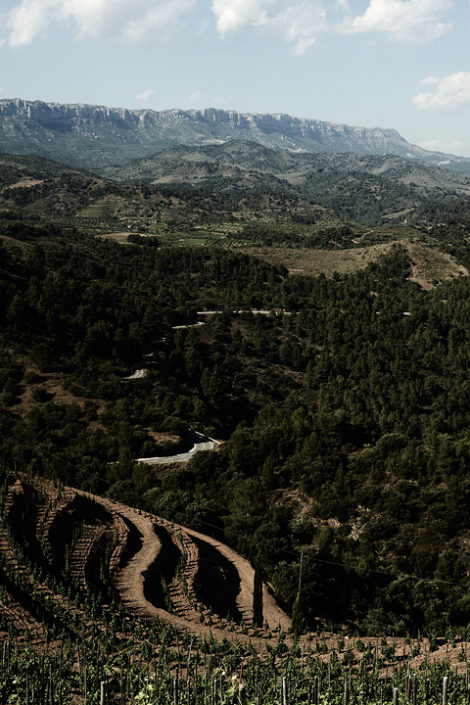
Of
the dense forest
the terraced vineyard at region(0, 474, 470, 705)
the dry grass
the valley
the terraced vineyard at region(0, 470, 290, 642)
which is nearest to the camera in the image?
the terraced vineyard at region(0, 474, 470, 705)

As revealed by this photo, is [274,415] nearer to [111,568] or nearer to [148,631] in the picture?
[111,568]

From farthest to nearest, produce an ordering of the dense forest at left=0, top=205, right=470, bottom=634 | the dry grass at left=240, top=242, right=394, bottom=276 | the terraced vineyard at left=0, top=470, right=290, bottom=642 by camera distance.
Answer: the dry grass at left=240, top=242, right=394, bottom=276
the dense forest at left=0, top=205, right=470, bottom=634
the terraced vineyard at left=0, top=470, right=290, bottom=642

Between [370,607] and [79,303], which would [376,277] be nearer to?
[79,303]

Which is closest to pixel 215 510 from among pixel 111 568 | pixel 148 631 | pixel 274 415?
pixel 111 568

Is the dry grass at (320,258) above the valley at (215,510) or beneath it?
above

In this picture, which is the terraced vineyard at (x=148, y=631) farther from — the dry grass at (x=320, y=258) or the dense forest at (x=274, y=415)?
the dry grass at (x=320, y=258)

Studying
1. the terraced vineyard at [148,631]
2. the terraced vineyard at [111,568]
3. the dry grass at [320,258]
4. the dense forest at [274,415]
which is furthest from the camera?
the dry grass at [320,258]

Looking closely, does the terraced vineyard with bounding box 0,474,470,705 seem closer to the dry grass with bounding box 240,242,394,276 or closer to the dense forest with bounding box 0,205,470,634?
the dense forest with bounding box 0,205,470,634

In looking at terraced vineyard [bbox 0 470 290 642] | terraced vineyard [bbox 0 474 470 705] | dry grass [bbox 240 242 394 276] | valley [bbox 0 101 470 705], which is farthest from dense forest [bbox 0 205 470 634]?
dry grass [bbox 240 242 394 276]

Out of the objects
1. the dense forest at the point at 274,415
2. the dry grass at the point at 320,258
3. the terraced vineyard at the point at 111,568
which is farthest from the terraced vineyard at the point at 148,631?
the dry grass at the point at 320,258
